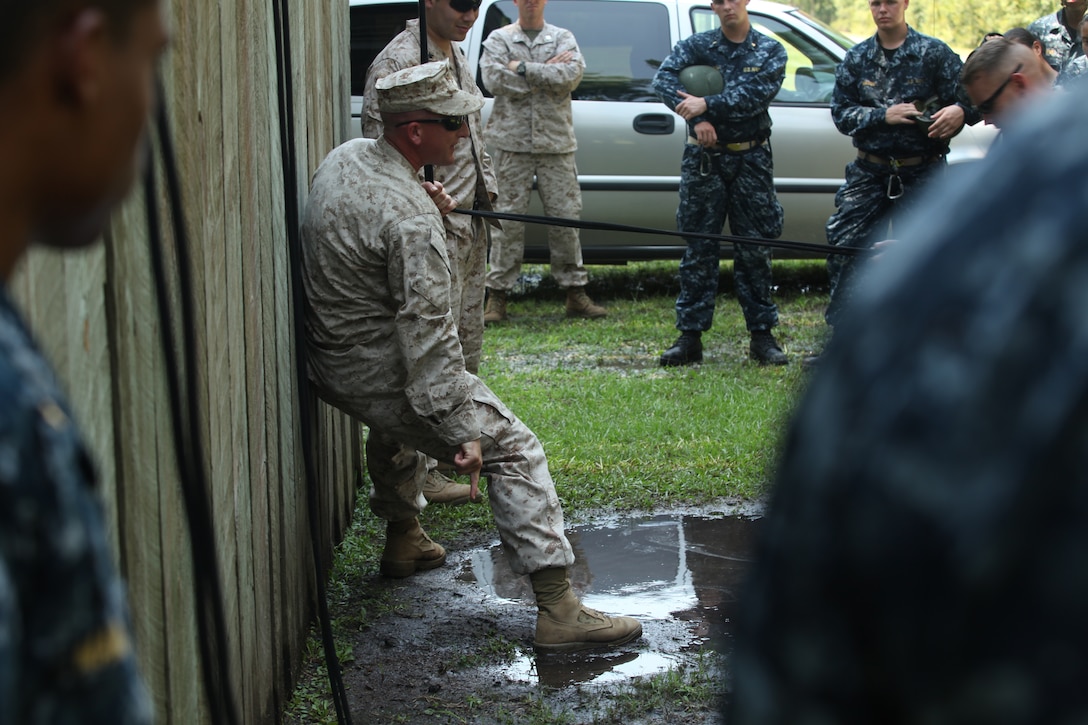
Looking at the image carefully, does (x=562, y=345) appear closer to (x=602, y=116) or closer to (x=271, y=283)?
(x=602, y=116)

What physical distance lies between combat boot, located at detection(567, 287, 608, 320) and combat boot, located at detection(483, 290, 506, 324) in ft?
1.74

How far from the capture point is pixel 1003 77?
501 centimetres

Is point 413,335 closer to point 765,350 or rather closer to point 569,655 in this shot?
point 569,655

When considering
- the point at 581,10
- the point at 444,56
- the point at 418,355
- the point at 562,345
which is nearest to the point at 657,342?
the point at 562,345

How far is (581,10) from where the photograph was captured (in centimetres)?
976

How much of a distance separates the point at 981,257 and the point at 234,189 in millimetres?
2492

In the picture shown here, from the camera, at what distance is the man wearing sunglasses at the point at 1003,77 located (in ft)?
16.4

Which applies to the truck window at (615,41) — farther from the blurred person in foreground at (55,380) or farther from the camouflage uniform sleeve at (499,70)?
the blurred person in foreground at (55,380)

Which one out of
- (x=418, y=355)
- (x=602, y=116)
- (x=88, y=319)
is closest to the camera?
(x=88, y=319)

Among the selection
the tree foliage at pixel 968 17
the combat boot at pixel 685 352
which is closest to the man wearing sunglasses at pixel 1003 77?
the combat boot at pixel 685 352

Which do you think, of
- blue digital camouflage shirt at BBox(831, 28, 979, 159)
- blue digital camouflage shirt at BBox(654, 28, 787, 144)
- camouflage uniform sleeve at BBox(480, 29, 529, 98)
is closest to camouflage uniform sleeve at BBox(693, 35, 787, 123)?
blue digital camouflage shirt at BBox(654, 28, 787, 144)

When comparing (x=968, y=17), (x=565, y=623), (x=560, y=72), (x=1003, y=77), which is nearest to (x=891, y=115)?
(x=1003, y=77)

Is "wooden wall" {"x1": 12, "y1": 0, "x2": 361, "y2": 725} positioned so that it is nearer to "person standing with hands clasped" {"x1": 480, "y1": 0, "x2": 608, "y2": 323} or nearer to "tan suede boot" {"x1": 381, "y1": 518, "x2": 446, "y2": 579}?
"tan suede boot" {"x1": 381, "y1": 518, "x2": 446, "y2": 579}

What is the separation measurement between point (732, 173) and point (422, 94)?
13.3 feet
